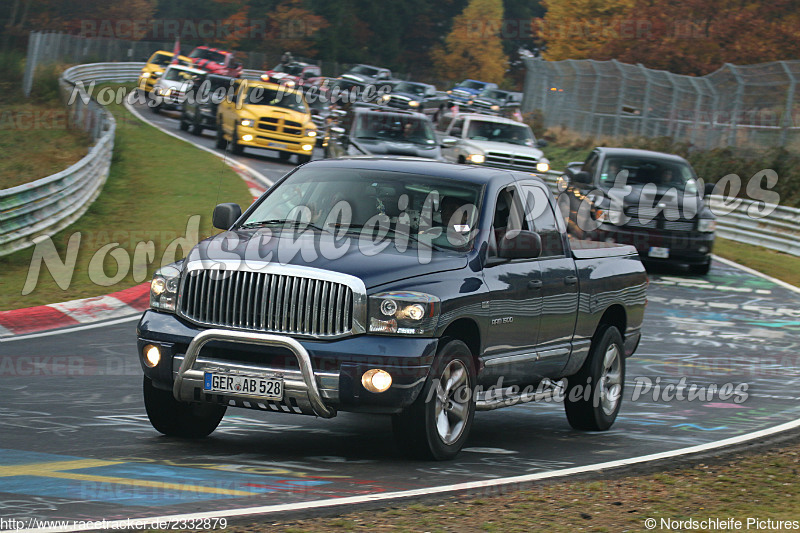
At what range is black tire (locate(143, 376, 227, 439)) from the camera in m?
8.16

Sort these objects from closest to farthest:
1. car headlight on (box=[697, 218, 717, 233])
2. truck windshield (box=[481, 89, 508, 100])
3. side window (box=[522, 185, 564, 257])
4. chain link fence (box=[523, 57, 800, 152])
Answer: side window (box=[522, 185, 564, 257]) → car headlight on (box=[697, 218, 717, 233]) → chain link fence (box=[523, 57, 800, 152]) → truck windshield (box=[481, 89, 508, 100])

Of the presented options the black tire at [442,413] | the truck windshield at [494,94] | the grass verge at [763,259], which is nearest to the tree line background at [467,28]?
the truck windshield at [494,94]

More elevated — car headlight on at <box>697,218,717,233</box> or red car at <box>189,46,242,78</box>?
red car at <box>189,46,242,78</box>

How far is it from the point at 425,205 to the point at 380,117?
59.2ft

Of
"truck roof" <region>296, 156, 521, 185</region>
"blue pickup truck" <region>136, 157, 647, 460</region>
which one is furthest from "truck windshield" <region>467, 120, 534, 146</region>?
"truck roof" <region>296, 156, 521, 185</region>

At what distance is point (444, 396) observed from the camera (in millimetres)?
7781

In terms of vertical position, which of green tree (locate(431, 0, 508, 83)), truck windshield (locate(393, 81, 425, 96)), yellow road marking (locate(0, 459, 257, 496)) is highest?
green tree (locate(431, 0, 508, 83))

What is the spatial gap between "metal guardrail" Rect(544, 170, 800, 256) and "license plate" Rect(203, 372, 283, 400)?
785 inches

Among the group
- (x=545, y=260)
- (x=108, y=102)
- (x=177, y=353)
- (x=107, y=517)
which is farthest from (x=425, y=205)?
(x=108, y=102)

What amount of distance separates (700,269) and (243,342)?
15.2 meters

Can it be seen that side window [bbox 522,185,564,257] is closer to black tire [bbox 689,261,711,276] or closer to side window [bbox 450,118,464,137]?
black tire [bbox 689,261,711,276]

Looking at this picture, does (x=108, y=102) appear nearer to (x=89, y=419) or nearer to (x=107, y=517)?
(x=89, y=419)

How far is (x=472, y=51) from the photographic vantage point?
11356cm

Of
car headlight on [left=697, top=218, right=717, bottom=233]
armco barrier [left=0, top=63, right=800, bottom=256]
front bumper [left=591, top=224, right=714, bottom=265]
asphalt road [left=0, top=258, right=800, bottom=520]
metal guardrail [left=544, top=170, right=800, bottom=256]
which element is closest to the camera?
asphalt road [left=0, top=258, right=800, bottom=520]
